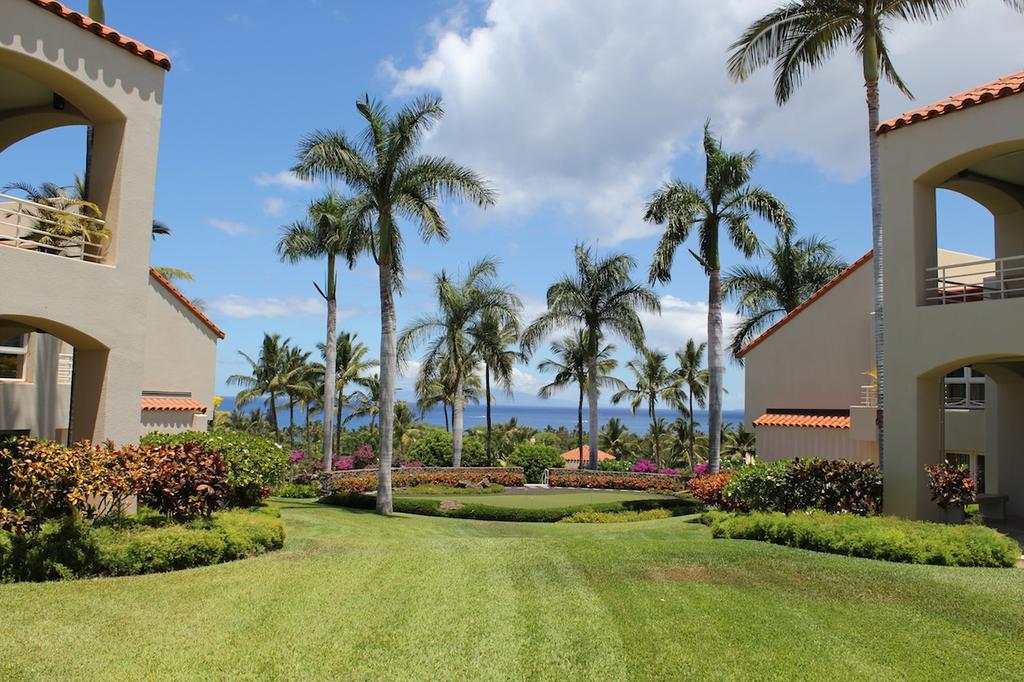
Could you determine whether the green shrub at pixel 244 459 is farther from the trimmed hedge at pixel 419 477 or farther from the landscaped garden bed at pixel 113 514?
the trimmed hedge at pixel 419 477

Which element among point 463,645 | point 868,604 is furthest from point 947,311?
point 463,645

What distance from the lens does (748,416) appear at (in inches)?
1067

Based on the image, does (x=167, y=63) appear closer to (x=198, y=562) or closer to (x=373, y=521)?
(x=198, y=562)

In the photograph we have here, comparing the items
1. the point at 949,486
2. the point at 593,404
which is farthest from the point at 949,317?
the point at 593,404

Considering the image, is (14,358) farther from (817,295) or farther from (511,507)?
(817,295)

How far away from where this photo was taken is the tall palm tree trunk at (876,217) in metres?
16.4

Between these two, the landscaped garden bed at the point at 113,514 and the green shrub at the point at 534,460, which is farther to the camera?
the green shrub at the point at 534,460

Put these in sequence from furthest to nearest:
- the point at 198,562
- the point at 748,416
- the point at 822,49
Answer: the point at 748,416, the point at 822,49, the point at 198,562

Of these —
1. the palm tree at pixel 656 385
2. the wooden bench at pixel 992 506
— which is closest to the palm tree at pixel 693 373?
the palm tree at pixel 656 385

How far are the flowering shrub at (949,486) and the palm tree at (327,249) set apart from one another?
941 inches

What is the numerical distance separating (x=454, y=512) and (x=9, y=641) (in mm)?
16956

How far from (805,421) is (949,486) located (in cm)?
850

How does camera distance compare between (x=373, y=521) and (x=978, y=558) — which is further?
(x=373, y=521)

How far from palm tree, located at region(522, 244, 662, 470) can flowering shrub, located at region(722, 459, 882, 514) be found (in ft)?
63.8
